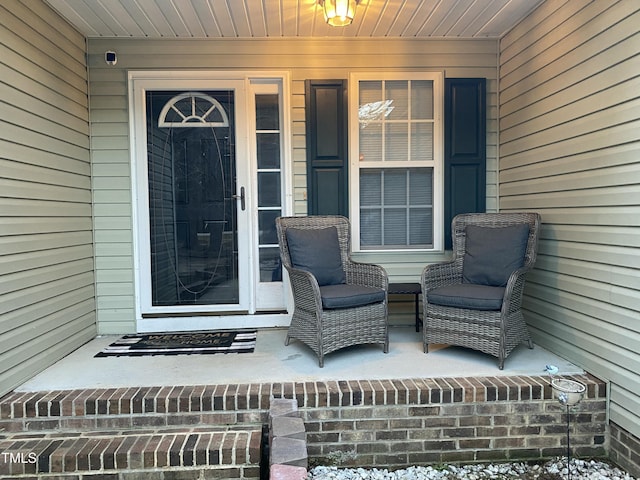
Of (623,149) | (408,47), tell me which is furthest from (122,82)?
(623,149)

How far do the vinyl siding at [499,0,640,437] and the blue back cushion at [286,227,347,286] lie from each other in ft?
4.98

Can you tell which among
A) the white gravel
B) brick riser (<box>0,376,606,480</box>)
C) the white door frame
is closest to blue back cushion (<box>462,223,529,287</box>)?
brick riser (<box>0,376,606,480</box>)

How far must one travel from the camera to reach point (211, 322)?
3.49 m

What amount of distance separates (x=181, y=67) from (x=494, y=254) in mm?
2948

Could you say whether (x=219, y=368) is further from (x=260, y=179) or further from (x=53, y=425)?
(x=260, y=179)

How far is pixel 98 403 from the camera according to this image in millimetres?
2135

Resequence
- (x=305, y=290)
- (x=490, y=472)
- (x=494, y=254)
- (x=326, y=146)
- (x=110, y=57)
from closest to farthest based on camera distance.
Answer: (x=490, y=472)
(x=305, y=290)
(x=494, y=254)
(x=110, y=57)
(x=326, y=146)

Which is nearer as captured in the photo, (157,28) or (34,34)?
(34,34)

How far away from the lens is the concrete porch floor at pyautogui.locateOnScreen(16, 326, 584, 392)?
7.71ft

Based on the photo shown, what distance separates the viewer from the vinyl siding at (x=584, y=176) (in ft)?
6.93

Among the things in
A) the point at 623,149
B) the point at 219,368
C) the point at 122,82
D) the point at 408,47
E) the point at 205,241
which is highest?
the point at 408,47

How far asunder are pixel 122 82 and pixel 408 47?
2.47 metres

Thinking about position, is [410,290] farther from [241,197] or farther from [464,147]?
[241,197]

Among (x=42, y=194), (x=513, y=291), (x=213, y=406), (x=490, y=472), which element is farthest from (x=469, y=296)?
(x=42, y=194)
